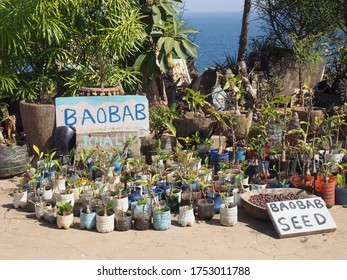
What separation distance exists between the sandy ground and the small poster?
13.0 ft

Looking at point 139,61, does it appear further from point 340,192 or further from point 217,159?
point 340,192

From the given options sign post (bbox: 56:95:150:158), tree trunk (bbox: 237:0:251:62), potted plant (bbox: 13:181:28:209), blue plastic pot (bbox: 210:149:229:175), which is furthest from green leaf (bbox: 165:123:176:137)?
tree trunk (bbox: 237:0:251:62)

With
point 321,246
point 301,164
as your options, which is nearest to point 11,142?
point 301,164

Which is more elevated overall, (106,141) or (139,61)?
(139,61)

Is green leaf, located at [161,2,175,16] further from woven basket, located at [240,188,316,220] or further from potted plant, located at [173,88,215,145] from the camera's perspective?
woven basket, located at [240,188,316,220]

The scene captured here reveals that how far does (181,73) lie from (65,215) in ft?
14.7

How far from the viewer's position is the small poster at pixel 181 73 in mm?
8865

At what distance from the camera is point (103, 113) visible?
255 inches

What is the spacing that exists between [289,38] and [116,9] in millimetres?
3903

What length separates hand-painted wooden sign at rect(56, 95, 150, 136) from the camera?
641 cm

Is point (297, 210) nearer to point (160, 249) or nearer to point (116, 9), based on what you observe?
point (160, 249)

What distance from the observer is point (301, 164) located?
6.16 m

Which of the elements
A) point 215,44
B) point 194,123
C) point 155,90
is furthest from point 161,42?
point 215,44

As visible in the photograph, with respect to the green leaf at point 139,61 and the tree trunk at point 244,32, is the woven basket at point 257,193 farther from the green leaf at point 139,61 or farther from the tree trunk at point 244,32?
the tree trunk at point 244,32
